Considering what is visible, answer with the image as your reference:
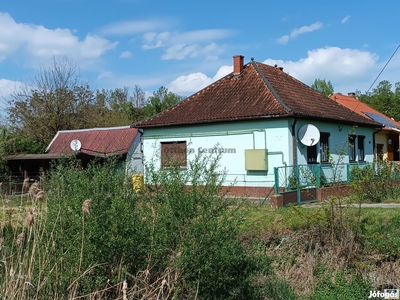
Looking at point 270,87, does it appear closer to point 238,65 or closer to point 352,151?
point 238,65

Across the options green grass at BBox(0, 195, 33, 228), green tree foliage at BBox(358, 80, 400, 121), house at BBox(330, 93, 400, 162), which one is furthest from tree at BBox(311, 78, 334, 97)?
green grass at BBox(0, 195, 33, 228)

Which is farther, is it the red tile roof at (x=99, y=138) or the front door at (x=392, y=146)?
the front door at (x=392, y=146)

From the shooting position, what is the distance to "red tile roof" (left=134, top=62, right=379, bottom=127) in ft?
63.2

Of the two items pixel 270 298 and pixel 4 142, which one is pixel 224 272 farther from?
pixel 4 142

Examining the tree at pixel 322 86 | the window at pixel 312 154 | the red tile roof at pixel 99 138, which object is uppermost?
the tree at pixel 322 86

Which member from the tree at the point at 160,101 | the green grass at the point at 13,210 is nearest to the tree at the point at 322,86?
the tree at the point at 160,101

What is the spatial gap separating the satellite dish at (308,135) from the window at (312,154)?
3.63 ft

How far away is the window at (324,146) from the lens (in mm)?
20219

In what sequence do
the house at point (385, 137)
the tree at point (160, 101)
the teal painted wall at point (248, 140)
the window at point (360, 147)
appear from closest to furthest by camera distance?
the teal painted wall at point (248, 140), the window at point (360, 147), the house at point (385, 137), the tree at point (160, 101)

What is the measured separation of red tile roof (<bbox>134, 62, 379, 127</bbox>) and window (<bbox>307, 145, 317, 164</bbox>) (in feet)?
4.21

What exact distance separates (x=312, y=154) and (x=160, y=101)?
151 ft

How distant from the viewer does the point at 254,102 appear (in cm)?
1998

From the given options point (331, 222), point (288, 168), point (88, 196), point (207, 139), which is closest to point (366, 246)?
point (331, 222)

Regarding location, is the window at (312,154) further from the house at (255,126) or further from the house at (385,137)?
the house at (385,137)
